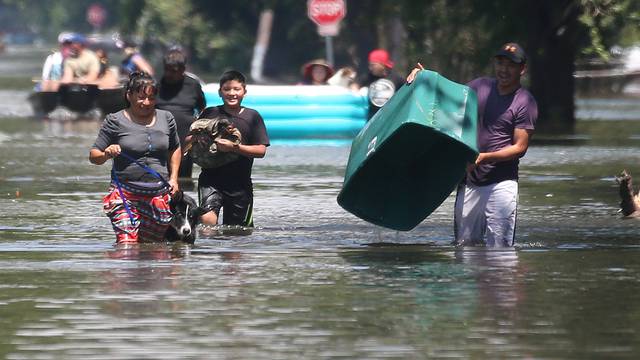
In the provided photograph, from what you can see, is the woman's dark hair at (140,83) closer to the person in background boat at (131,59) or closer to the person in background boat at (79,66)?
the person in background boat at (131,59)

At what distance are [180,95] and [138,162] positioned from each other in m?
5.12

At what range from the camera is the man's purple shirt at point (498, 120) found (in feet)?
41.2

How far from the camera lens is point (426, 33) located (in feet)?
123

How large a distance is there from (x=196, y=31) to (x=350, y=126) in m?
39.7

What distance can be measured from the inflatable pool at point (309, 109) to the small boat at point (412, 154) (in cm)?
1419

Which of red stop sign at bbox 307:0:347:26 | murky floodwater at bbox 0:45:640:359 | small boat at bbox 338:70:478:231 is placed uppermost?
red stop sign at bbox 307:0:347:26

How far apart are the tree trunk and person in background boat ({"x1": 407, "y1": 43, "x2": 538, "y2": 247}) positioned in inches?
656

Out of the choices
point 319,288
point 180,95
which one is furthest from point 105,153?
point 180,95

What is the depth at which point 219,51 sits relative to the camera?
6575 cm

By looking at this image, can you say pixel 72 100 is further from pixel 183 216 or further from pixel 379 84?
pixel 183 216

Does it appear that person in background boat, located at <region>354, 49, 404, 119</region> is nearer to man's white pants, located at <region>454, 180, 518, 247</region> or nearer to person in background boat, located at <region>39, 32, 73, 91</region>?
man's white pants, located at <region>454, 180, 518, 247</region>

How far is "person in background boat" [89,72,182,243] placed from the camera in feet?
42.1

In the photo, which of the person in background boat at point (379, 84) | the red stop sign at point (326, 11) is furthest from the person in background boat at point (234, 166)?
the red stop sign at point (326, 11)

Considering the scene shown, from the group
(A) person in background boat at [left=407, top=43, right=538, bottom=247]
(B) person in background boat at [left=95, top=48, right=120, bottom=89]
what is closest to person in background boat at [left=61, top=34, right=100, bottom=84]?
(B) person in background boat at [left=95, top=48, right=120, bottom=89]
